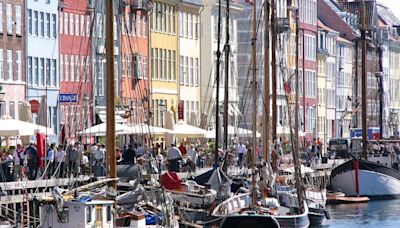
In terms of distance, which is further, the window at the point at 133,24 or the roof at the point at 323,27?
the roof at the point at 323,27

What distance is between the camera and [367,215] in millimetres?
83312

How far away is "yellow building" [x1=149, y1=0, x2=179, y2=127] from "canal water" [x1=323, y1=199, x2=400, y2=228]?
852 inches

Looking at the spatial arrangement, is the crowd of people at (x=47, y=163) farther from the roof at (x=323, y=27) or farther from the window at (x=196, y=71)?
the roof at (x=323, y=27)

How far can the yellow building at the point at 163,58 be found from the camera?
111188 millimetres

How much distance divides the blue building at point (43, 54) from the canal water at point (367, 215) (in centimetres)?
1630

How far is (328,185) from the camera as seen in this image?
331 feet

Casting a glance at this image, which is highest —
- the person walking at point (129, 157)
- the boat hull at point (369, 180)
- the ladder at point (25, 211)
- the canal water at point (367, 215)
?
the person walking at point (129, 157)

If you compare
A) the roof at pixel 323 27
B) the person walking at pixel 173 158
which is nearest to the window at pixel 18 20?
the person walking at pixel 173 158

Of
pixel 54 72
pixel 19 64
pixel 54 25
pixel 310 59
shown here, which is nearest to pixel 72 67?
pixel 54 72

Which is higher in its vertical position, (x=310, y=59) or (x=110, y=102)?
(x=310, y=59)

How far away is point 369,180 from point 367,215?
1244cm

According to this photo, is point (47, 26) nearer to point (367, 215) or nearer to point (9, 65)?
point (9, 65)

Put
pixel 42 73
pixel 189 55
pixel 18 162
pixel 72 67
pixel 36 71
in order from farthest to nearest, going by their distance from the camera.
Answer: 1. pixel 189 55
2. pixel 72 67
3. pixel 42 73
4. pixel 36 71
5. pixel 18 162

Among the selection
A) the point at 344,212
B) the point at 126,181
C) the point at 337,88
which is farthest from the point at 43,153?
the point at 337,88
